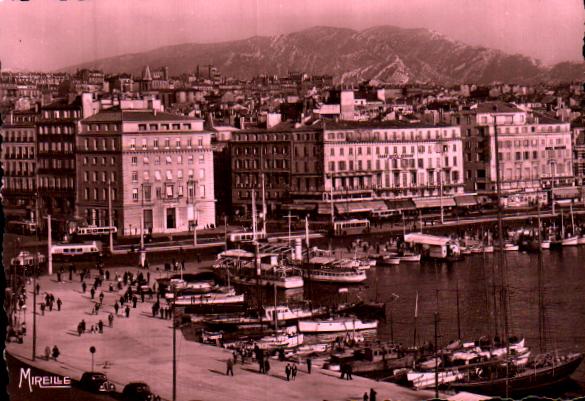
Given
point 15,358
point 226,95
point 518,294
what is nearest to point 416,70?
point 226,95

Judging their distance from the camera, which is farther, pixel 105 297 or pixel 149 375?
pixel 105 297

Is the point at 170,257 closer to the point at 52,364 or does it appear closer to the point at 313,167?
the point at 313,167

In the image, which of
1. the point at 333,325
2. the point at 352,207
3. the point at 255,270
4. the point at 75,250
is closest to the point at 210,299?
the point at 255,270

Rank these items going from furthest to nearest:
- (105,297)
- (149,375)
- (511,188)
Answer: (511,188)
(105,297)
(149,375)

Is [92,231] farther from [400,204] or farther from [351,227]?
[400,204]

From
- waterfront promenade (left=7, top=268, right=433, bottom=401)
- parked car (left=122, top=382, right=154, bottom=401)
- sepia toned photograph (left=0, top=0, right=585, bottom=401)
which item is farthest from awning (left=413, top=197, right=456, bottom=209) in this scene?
parked car (left=122, top=382, right=154, bottom=401)

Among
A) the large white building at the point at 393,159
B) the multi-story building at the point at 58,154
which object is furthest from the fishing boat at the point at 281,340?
the large white building at the point at 393,159

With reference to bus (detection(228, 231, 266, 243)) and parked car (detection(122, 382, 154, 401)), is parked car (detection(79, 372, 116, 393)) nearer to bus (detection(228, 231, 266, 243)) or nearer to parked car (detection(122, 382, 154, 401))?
parked car (detection(122, 382, 154, 401))
